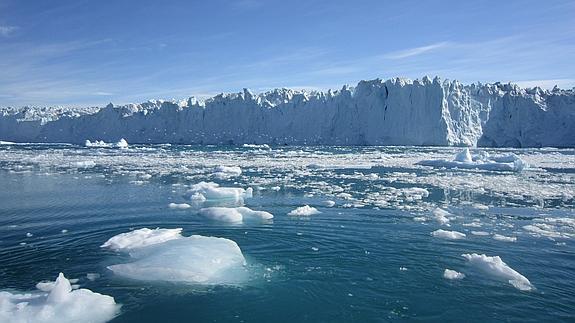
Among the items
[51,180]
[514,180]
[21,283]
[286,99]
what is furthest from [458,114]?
[21,283]

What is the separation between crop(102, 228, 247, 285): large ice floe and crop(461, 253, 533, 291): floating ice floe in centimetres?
343

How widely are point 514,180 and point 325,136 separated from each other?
1369 inches

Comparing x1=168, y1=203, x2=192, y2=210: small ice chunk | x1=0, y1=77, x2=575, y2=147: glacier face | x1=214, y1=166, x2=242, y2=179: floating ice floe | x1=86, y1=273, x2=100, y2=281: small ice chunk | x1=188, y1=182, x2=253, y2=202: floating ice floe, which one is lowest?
x1=86, y1=273, x2=100, y2=281: small ice chunk

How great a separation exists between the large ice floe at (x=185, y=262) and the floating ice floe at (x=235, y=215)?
243 cm

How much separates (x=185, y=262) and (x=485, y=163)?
2077cm

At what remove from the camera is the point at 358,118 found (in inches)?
1916

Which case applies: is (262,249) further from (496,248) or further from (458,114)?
(458,114)

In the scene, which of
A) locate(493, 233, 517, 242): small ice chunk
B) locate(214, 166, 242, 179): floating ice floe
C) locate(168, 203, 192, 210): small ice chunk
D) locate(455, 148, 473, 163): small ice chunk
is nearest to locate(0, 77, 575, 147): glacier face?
locate(455, 148, 473, 163): small ice chunk

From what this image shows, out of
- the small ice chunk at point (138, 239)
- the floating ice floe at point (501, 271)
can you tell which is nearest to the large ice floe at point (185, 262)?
the small ice chunk at point (138, 239)

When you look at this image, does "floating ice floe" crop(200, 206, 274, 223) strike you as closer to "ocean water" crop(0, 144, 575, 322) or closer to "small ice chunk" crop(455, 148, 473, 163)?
"ocean water" crop(0, 144, 575, 322)

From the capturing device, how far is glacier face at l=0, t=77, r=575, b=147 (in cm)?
4459

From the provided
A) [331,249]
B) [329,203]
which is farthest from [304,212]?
[331,249]

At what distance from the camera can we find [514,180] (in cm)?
1761

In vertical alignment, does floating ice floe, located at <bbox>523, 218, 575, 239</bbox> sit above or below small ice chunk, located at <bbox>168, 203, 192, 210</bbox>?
below
